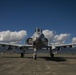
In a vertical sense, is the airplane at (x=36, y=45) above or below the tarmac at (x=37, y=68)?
above

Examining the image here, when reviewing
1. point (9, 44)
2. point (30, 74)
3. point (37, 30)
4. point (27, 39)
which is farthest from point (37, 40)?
point (30, 74)

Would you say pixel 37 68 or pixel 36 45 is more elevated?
pixel 36 45

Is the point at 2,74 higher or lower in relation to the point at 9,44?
lower

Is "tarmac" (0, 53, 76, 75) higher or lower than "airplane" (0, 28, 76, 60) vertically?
lower

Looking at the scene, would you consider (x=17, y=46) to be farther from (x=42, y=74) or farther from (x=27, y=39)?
(x=42, y=74)

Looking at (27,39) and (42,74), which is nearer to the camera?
(42,74)

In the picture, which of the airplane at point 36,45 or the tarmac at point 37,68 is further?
the airplane at point 36,45

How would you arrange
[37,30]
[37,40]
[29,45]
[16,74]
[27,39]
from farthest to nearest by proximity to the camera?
[27,39] → [29,45] → [37,30] → [37,40] → [16,74]

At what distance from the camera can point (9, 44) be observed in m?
48.6

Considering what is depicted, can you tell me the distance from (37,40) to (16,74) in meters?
19.7

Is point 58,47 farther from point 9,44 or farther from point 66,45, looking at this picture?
point 9,44

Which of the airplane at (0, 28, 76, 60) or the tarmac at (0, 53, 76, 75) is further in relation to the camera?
the airplane at (0, 28, 76, 60)

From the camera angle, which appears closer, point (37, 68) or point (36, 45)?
point (37, 68)

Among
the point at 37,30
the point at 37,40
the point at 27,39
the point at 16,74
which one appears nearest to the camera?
the point at 16,74
